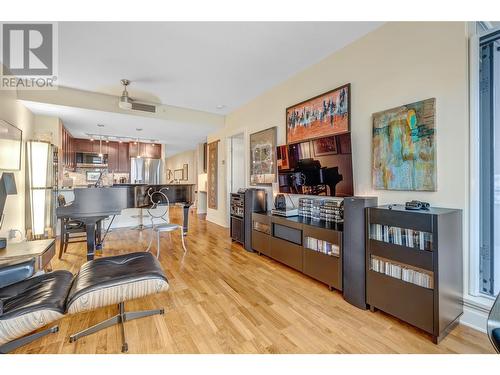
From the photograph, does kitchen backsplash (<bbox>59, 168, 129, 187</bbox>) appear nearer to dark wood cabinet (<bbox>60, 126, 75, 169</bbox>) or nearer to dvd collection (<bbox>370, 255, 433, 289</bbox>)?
dark wood cabinet (<bbox>60, 126, 75, 169</bbox>)

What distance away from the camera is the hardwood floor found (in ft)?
5.06

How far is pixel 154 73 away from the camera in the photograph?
3.38m

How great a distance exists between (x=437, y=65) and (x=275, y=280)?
2.64 m

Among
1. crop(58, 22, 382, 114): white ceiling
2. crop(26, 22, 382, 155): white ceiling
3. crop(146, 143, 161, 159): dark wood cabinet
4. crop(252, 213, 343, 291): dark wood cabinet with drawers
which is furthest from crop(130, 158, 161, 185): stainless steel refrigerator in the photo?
crop(252, 213, 343, 291): dark wood cabinet with drawers

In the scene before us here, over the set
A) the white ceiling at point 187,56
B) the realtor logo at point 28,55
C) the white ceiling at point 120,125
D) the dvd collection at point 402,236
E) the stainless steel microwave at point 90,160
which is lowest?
the dvd collection at point 402,236

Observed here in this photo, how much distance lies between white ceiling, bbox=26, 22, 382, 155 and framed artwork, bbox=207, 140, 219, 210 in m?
1.71

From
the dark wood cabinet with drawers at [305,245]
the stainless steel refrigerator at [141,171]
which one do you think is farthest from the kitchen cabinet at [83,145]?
the dark wood cabinet with drawers at [305,245]

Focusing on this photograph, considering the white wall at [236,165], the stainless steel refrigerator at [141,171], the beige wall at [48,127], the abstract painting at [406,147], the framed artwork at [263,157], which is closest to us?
the abstract painting at [406,147]

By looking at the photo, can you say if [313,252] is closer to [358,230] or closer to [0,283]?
[358,230]

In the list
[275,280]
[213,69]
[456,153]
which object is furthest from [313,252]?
[213,69]

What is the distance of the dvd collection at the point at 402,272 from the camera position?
1660mm

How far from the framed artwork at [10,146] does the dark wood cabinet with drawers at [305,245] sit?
11.6 ft

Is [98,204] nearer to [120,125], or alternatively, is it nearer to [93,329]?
[93,329]

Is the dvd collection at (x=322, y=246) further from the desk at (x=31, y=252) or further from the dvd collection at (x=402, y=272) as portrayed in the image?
the desk at (x=31, y=252)
